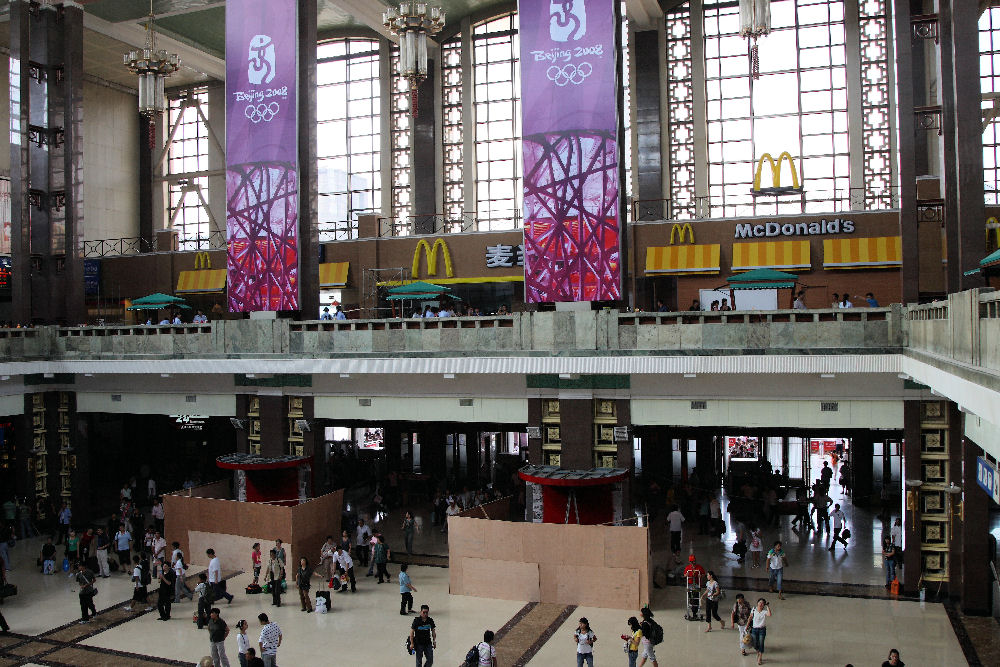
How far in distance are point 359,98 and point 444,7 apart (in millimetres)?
6261

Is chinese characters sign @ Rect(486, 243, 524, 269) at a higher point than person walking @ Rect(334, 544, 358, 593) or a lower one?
higher

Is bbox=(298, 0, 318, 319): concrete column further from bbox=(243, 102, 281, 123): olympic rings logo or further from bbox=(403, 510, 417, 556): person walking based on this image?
bbox=(403, 510, 417, 556): person walking

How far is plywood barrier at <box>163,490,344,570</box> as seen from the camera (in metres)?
22.5

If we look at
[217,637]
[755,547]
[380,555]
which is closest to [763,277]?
[755,547]

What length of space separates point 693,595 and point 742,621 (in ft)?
5.47

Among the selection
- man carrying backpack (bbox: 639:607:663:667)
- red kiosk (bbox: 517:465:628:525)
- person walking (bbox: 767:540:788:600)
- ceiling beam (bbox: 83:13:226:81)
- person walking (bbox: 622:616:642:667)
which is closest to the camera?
person walking (bbox: 622:616:642:667)

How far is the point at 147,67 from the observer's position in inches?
1099

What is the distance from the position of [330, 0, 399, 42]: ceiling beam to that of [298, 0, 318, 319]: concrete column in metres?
9.66

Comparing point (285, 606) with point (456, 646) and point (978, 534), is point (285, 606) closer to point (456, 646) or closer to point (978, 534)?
point (456, 646)

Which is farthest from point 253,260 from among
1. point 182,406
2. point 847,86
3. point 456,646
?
point 847,86

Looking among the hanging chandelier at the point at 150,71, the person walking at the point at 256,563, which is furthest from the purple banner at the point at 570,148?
the hanging chandelier at the point at 150,71

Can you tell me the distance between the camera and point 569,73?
22.7m

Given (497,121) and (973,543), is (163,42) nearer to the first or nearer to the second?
(497,121)

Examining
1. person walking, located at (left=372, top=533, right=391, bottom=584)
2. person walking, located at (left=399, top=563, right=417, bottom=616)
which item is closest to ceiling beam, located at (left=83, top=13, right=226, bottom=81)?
person walking, located at (left=372, top=533, right=391, bottom=584)
